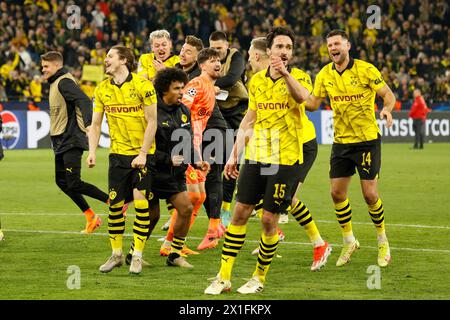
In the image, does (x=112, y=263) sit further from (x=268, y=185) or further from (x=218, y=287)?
(x=268, y=185)

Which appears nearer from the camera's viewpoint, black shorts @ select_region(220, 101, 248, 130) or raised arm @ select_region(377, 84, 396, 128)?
raised arm @ select_region(377, 84, 396, 128)

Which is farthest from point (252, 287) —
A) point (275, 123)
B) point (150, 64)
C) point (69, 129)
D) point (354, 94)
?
point (69, 129)

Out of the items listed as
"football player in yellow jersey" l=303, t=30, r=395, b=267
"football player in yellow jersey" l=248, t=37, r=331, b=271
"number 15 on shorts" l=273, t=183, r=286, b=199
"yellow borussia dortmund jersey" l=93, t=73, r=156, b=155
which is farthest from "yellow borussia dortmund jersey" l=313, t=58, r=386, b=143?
"number 15 on shorts" l=273, t=183, r=286, b=199

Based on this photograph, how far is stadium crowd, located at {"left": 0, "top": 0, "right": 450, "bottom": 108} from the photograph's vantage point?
3256 cm

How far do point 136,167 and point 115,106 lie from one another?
0.68 meters

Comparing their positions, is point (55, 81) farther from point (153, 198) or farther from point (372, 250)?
point (372, 250)

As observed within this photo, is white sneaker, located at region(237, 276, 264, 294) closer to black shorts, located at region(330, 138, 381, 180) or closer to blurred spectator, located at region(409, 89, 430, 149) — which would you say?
black shorts, located at region(330, 138, 381, 180)

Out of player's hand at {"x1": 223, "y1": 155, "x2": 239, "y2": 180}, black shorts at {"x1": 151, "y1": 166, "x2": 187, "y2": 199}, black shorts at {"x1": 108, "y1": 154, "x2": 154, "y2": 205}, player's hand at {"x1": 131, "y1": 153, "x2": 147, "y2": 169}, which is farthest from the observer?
black shorts at {"x1": 151, "y1": 166, "x2": 187, "y2": 199}

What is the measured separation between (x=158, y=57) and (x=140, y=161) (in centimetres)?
355

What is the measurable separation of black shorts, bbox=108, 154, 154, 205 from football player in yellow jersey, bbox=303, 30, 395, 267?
2049 millimetres

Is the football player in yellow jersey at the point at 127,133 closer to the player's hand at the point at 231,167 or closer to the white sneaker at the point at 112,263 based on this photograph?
the white sneaker at the point at 112,263

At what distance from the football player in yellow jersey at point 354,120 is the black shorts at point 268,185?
189cm
